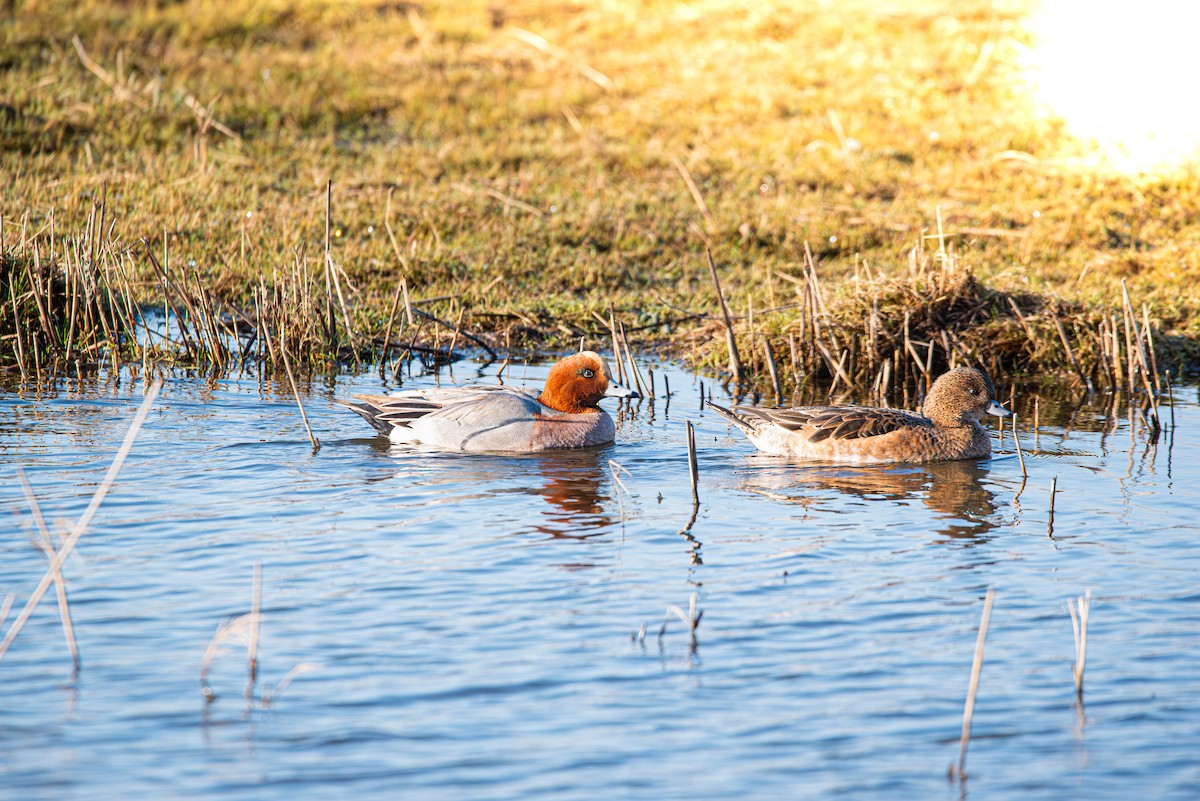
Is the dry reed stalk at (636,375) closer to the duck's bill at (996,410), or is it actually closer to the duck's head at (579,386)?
the duck's head at (579,386)

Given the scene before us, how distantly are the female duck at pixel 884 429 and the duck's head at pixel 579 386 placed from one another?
687 mm

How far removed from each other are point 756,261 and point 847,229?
3.28ft

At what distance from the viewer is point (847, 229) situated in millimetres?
13156

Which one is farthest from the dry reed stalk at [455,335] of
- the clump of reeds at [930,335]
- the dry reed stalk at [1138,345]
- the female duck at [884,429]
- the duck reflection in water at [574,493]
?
the dry reed stalk at [1138,345]

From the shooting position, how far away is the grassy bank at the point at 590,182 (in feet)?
34.3

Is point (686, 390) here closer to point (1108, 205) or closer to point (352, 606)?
point (352, 606)

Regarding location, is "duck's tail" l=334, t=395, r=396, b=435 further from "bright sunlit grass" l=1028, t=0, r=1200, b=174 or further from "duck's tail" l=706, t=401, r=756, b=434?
"bright sunlit grass" l=1028, t=0, r=1200, b=174

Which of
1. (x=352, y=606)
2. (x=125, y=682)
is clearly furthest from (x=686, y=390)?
(x=125, y=682)

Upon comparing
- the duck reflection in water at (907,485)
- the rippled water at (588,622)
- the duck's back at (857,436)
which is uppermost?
the duck's back at (857,436)

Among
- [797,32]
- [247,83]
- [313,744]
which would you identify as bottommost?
[313,744]

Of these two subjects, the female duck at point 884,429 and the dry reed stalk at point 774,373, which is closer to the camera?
the female duck at point 884,429

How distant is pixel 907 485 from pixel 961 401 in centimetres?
96

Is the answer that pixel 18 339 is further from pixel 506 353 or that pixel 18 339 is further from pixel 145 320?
pixel 506 353

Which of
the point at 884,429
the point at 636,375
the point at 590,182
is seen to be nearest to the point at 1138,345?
the point at 884,429
